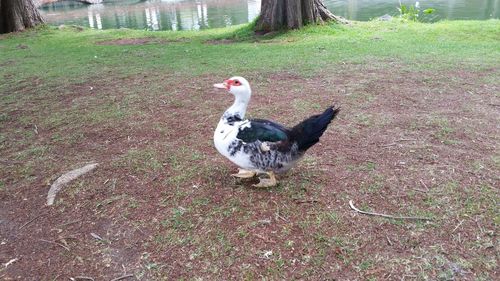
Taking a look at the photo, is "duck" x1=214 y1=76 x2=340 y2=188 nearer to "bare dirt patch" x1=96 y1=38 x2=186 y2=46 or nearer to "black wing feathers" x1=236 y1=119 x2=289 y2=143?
"black wing feathers" x1=236 y1=119 x2=289 y2=143

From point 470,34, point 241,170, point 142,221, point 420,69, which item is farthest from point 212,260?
point 470,34

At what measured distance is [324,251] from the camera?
2.70 metres

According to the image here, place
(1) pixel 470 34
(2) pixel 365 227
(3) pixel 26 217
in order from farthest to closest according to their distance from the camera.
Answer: (1) pixel 470 34 < (3) pixel 26 217 < (2) pixel 365 227

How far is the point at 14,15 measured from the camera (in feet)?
41.4

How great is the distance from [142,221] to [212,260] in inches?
27.5

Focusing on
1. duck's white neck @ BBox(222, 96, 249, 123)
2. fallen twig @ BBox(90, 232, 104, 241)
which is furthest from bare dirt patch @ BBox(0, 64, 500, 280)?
duck's white neck @ BBox(222, 96, 249, 123)

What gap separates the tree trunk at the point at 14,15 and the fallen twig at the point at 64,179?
1099cm

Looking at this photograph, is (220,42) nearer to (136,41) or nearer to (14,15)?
(136,41)

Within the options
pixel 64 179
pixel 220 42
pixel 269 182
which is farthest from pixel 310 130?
pixel 220 42

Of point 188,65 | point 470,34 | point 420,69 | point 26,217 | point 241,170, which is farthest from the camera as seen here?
point 470,34

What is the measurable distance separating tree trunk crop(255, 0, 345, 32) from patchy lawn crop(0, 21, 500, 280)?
10.2 ft

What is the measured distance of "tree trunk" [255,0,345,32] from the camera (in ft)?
32.7

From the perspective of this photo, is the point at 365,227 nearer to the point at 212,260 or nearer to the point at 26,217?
the point at 212,260

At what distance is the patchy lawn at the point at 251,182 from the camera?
2676 millimetres
